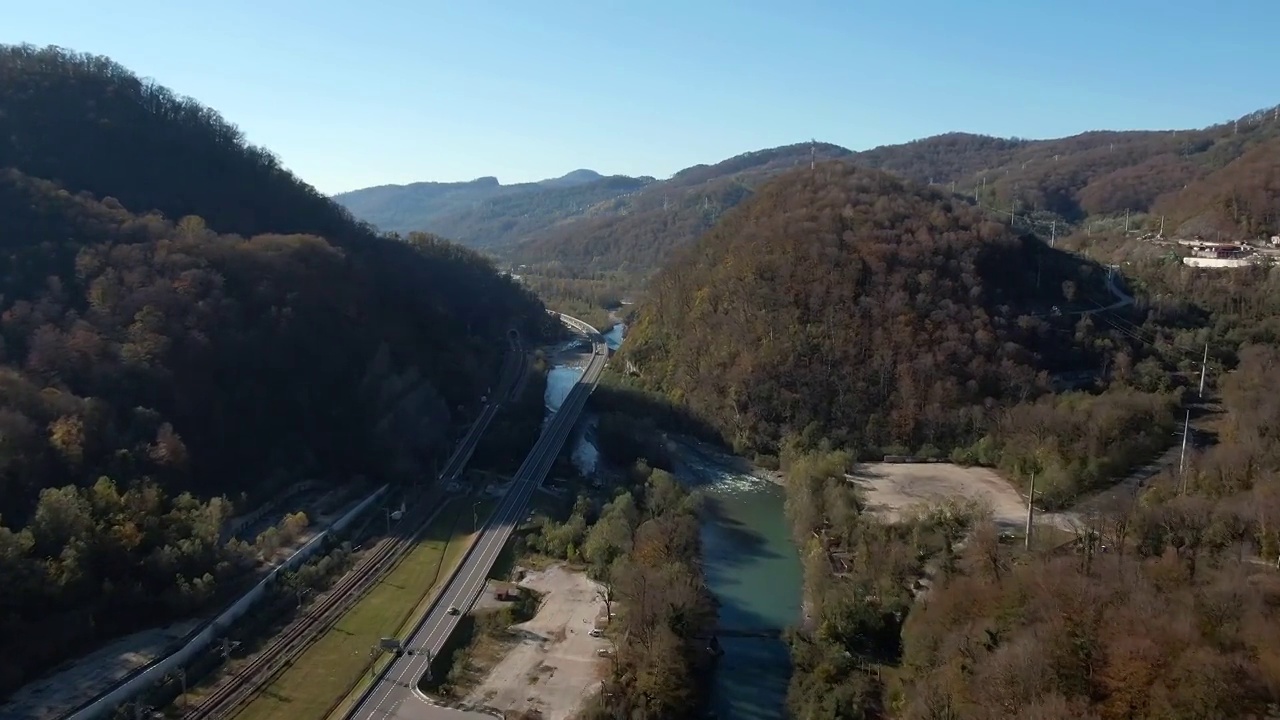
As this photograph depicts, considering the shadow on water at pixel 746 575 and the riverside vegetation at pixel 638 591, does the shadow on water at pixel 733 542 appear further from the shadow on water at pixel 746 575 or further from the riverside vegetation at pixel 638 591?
the riverside vegetation at pixel 638 591

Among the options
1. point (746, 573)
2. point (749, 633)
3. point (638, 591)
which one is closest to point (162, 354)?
point (638, 591)

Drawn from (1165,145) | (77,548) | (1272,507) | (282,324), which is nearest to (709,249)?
(282,324)

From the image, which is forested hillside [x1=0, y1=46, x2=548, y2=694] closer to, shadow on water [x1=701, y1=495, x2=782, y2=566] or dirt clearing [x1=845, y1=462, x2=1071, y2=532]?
shadow on water [x1=701, y1=495, x2=782, y2=566]

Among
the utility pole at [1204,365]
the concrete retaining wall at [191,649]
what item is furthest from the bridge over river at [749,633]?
the utility pole at [1204,365]

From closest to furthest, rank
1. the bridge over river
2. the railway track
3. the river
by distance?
the railway track
the river
the bridge over river

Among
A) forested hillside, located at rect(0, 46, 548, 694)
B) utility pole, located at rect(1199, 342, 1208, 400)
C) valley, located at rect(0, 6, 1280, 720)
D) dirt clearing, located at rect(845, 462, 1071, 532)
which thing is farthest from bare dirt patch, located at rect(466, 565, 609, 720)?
utility pole, located at rect(1199, 342, 1208, 400)

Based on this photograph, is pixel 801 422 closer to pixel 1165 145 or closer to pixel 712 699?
pixel 712 699
